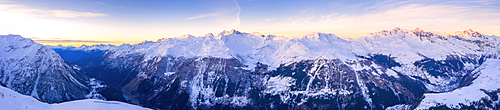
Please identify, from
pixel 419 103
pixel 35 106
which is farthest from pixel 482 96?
pixel 35 106

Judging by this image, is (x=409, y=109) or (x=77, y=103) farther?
(x=409, y=109)

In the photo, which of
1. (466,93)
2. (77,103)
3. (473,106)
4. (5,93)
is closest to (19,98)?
(5,93)

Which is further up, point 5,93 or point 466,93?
point 5,93

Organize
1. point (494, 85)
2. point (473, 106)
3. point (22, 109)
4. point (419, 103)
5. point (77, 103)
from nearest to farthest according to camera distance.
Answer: point (22, 109) < point (77, 103) < point (473, 106) < point (419, 103) < point (494, 85)

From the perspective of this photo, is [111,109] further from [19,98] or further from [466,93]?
[466,93]

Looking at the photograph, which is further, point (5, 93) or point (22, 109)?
point (5, 93)

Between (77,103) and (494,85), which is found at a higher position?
(77,103)

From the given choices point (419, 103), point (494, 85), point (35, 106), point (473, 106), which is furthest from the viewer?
point (494, 85)

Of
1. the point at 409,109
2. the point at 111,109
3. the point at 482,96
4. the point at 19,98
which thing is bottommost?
the point at 409,109

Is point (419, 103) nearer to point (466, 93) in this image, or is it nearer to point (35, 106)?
point (466, 93)
